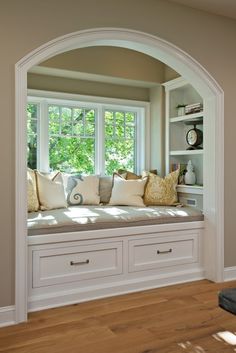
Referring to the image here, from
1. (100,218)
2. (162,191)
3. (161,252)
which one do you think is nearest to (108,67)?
(162,191)

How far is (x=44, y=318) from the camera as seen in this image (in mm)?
2631

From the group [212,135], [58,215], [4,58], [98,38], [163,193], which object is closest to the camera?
[4,58]

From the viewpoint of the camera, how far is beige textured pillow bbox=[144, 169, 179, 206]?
4004 mm

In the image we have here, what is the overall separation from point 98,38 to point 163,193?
75.5 inches

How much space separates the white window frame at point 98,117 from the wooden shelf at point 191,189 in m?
0.72

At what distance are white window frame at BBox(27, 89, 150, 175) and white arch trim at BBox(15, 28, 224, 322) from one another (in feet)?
4.32

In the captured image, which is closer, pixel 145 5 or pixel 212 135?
pixel 145 5

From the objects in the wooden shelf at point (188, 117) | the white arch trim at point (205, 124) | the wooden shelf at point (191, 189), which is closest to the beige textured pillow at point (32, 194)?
the white arch trim at point (205, 124)

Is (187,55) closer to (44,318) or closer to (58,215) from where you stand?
(58,215)

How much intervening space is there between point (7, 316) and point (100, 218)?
1070 mm

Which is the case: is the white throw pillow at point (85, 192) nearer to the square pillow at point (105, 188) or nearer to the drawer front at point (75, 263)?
the square pillow at point (105, 188)

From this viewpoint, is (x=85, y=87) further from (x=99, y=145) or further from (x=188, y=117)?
(x=188, y=117)

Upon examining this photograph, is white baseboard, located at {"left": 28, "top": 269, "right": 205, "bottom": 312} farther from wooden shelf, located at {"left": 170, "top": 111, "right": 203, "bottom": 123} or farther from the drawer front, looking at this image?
wooden shelf, located at {"left": 170, "top": 111, "right": 203, "bottom": 123}

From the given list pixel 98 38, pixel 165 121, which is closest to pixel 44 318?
pixel 98 38
